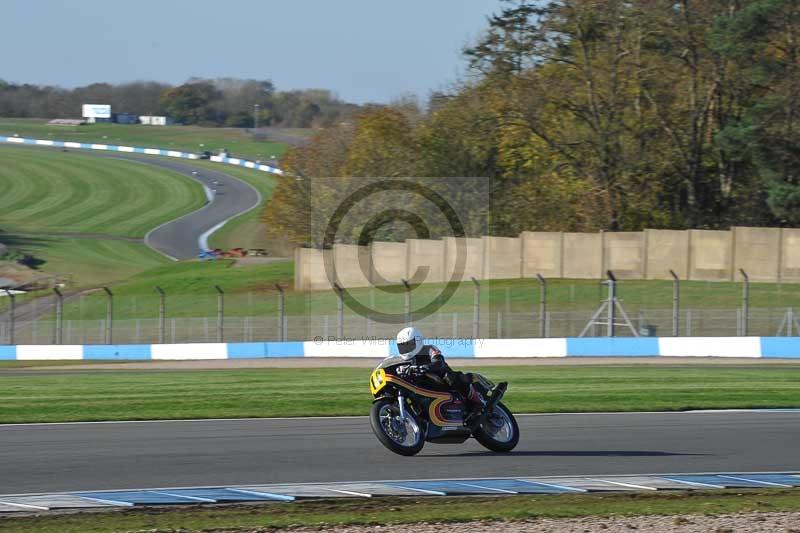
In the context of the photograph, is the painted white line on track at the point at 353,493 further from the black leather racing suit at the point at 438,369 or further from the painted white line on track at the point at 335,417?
the painted white line on track at the point at 335,417

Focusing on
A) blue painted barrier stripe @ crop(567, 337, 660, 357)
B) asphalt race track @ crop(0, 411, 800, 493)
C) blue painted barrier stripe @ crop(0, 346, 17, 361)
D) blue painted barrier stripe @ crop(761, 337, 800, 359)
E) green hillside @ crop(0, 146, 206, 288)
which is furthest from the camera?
green hillside @ crop(0, 146, 206, 288)

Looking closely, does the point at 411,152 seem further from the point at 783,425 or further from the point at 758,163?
the point at 783,425

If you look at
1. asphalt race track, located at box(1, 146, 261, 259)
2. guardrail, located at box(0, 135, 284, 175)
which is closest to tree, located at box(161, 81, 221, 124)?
guardrail, located at box(0, 135, 284, 175)

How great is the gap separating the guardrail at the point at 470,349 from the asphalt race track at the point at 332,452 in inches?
625

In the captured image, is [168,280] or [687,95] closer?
[687,95]

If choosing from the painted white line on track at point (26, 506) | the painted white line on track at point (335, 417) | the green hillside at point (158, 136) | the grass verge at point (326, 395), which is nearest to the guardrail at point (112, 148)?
the green hillside at point (158, 136)

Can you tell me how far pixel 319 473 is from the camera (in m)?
11.6

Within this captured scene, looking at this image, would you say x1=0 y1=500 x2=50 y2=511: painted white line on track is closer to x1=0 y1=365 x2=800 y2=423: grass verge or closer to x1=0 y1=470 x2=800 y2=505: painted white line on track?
x1=0 y1=470 x2=800 y2=505: painted white line on track

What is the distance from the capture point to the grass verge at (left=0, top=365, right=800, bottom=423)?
1795 cm

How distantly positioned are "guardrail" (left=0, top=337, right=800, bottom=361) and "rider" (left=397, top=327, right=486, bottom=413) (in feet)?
63.4

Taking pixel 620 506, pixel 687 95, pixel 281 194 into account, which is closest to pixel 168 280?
pixel 281 194

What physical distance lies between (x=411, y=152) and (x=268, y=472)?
1782 inches

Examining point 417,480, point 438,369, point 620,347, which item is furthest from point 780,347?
point 417,480

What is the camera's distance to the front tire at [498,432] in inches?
507
